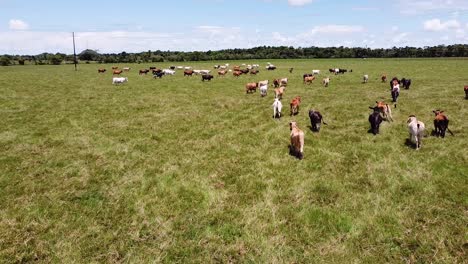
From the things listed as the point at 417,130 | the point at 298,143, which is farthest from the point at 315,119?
the point at 417,130

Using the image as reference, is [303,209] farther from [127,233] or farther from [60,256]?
[60,256]

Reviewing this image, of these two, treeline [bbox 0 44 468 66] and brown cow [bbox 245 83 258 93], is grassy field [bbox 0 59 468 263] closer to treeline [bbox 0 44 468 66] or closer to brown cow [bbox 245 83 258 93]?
brown cow [bbox 245 83 258 93]

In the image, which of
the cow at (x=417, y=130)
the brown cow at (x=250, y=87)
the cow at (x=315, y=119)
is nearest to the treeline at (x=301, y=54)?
the brown cow at (x=250, y=87)

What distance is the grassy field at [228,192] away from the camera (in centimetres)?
763

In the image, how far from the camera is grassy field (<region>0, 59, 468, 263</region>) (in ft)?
25.0

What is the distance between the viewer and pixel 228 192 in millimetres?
10336

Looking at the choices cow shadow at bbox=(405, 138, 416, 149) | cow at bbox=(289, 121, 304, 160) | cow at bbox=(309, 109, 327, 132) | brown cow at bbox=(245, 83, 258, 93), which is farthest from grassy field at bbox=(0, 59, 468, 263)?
brown cow at bbox=(245, 83, 258, 93)

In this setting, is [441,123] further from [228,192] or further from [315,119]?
[228,192]

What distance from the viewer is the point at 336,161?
493 inches

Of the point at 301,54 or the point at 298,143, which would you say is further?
the point at 301,54

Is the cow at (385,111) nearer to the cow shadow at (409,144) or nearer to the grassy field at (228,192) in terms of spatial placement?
the grassy field at (228,192)

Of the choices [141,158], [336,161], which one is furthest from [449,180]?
[141,158]

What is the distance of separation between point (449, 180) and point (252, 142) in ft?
23.8

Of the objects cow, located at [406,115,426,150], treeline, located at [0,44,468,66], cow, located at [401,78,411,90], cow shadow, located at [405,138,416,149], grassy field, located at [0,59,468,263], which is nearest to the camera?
grassy field, located at [0,59,468,263]
